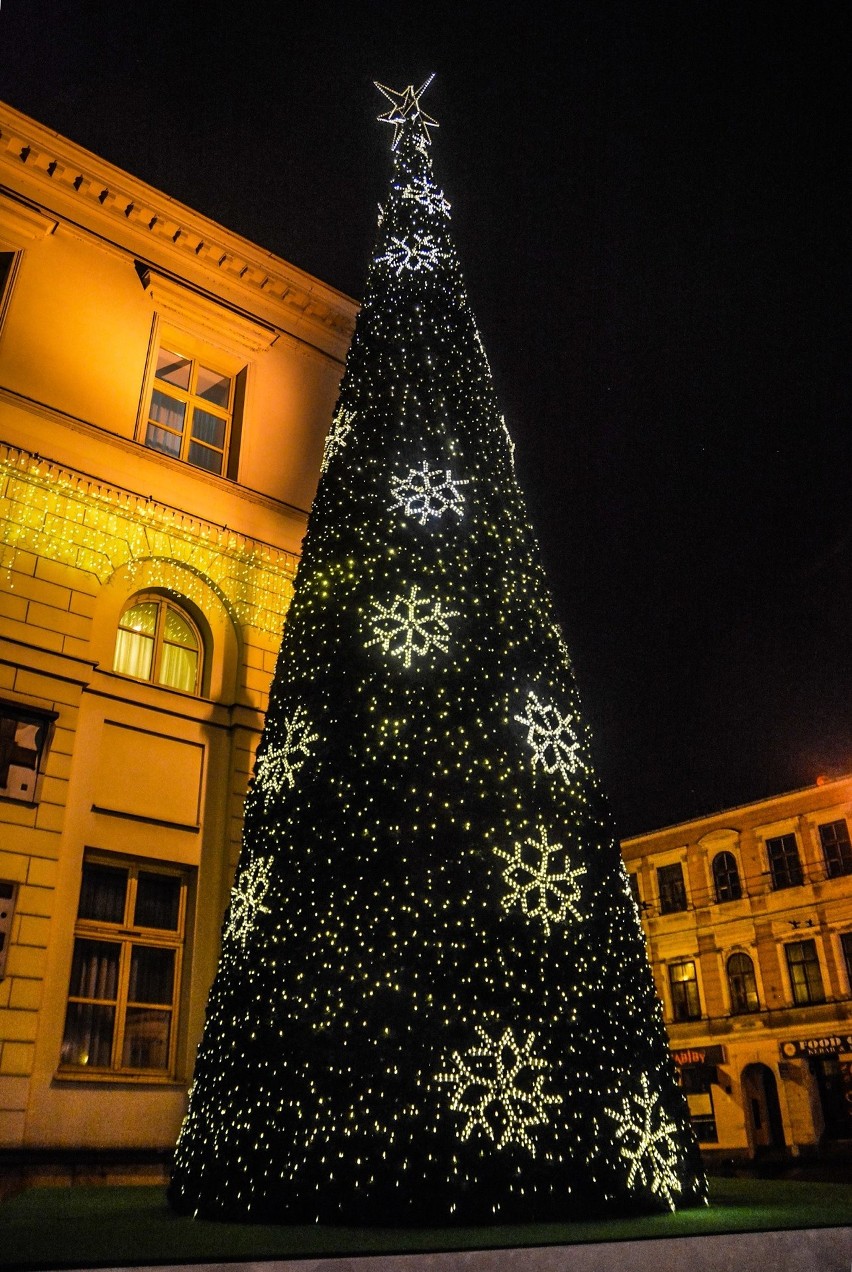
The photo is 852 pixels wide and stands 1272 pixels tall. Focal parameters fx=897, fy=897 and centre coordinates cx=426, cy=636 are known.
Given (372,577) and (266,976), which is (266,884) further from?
(372,577)

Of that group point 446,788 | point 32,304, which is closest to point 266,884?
point 446,788

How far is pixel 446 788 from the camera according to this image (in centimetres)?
569

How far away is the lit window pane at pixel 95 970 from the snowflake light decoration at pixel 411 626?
17.7 feet

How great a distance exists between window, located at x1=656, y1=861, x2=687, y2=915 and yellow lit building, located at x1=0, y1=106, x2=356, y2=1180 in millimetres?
28094

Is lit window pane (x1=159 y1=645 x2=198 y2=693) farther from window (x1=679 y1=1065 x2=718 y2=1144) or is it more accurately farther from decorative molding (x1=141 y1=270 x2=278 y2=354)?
window (x1=679 y1=1065 x2=718 y2=1144)

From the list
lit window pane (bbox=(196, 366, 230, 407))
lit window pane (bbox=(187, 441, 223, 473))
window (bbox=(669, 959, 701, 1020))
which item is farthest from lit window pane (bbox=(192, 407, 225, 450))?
window (bbox=(669, 959, 701, 1020))

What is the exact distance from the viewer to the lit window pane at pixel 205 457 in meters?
12.5

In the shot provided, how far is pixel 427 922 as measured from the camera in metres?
5.26

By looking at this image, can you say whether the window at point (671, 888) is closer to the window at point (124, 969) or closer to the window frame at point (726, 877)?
the window frame at point (726, 877)

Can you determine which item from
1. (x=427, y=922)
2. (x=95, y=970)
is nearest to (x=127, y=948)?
(x=95, y=970)

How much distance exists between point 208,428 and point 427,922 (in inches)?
371

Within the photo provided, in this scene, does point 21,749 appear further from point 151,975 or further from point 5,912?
point 151,975

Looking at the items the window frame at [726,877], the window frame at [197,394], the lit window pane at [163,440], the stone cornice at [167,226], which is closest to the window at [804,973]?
the window frame at [726,877]

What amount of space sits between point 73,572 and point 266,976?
6.33 m
